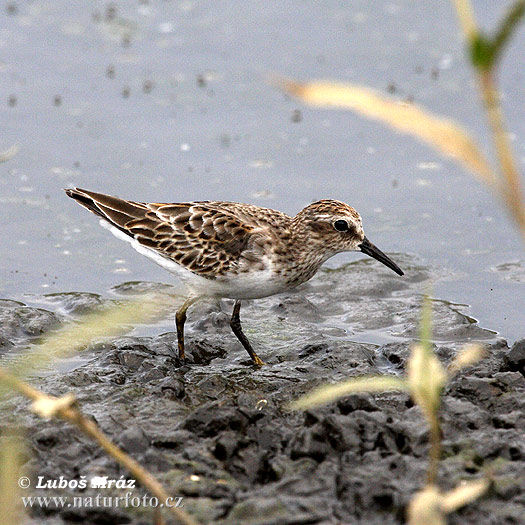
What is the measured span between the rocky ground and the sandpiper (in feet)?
2.10

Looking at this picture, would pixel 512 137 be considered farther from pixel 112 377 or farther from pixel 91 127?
pixel 112 377

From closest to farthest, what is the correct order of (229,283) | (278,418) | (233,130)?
(278,418)
(229,283)
(233,130)

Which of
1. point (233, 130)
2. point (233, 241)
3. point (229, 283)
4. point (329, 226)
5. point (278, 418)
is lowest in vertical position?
point (278, 418)

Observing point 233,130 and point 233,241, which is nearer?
point 233,241

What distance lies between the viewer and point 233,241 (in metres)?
8.85

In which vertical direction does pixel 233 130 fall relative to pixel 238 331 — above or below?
above

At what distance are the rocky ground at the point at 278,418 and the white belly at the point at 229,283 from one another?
2.22 ft

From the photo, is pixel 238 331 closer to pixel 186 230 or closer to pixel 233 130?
pixel 186 230

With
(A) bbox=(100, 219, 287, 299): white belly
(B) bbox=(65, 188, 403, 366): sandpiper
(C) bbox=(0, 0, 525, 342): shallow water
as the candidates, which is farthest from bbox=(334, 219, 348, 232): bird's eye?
(C) bbox=(0, 0, 525, 342): shallow water

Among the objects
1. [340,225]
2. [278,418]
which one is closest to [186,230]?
[340,225]

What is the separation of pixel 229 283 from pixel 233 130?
18.0 ft

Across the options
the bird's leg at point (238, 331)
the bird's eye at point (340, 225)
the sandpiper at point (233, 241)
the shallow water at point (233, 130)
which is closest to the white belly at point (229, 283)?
the sandpiper at point (233, 241)

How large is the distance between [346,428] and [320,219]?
10.5ft

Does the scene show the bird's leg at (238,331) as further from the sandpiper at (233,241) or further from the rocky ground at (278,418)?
the rocky ground at (278,418)
